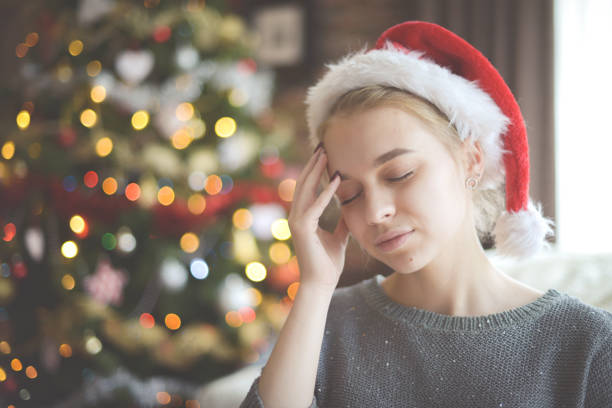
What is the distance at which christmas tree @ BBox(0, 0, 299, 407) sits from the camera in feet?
6.89

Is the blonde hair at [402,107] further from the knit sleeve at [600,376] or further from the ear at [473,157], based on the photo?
the knit sleeve at [600,376]

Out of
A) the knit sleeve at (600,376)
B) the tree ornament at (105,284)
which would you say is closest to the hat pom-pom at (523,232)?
the knit sleeve at (600,376)

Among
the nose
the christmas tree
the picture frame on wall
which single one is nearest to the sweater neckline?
the nose

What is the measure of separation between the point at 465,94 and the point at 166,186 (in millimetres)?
1489

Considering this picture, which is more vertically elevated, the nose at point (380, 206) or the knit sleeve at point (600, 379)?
the nose at point (380, 206)

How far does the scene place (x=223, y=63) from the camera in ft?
7.33

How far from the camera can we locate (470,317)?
971 millimetres

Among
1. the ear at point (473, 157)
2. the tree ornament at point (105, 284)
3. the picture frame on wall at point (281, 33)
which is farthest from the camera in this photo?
the picture frame on wall at point (281, 33)

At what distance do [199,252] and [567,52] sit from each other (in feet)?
6.51

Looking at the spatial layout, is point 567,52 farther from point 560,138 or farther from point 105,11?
point 105,11

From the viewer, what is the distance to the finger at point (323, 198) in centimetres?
95

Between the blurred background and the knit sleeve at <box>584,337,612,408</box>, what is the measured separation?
3.86 feet

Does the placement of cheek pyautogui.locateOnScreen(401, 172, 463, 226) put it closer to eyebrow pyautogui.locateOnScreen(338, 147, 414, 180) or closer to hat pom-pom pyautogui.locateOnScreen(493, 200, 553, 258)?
eyebrow pyautogui.locateOnScreen(338, 147, 414, 180)

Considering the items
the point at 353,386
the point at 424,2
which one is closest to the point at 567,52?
the point at 424,2
